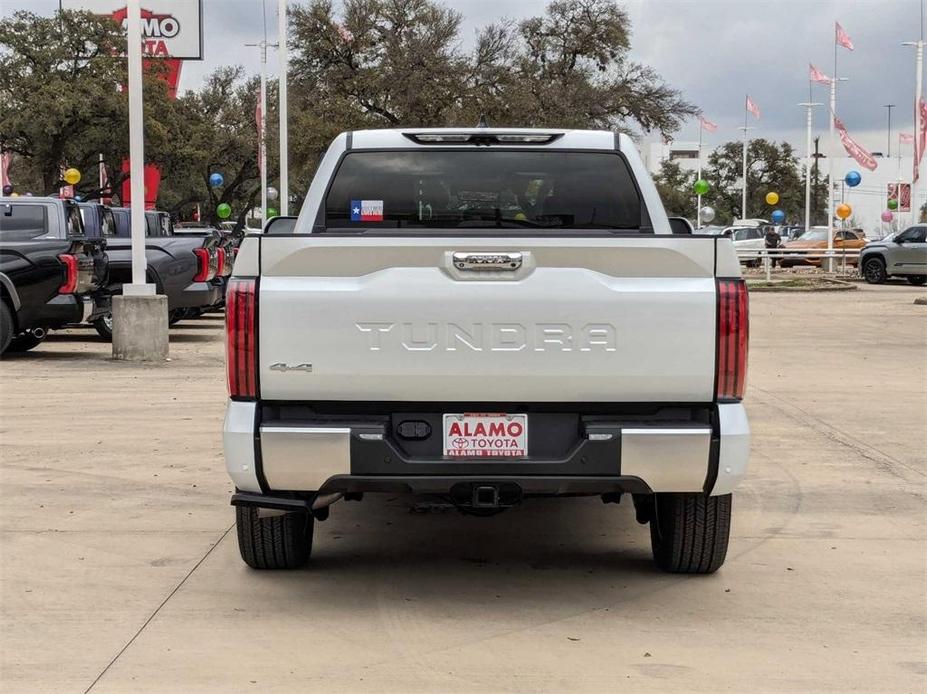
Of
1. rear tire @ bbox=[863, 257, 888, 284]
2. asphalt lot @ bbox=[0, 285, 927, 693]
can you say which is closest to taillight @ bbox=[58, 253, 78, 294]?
asphalt lot @ bbox=[0, 285, 927, 693]

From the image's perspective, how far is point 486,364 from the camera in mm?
5391

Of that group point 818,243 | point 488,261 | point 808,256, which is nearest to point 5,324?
point 488,261

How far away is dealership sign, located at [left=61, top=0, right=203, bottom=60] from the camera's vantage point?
202 ft

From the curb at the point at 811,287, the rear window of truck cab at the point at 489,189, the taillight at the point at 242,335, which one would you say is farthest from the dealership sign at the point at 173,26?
the taillight at the point at 242,335

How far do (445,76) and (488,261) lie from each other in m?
46.0

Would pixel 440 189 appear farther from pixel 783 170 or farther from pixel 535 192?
pixel 783 170

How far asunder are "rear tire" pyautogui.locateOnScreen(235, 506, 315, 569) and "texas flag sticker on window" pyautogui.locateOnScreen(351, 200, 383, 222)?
153 cm

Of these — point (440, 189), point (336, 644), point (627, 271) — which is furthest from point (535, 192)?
point (336, 644)

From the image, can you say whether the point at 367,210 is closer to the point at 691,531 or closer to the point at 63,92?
the point at 691,531

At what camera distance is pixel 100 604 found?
5879 millimetres

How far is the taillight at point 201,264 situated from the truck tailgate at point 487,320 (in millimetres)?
13547

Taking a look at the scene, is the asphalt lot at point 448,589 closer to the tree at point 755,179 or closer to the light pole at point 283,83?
the light pole at point 283,83

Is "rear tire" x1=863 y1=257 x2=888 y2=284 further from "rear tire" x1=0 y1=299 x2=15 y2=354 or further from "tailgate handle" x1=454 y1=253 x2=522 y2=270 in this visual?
"tailgate handle" x1=454 y1=253 x2=522 y2=270

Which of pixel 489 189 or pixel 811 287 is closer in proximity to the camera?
pixel 489 189
